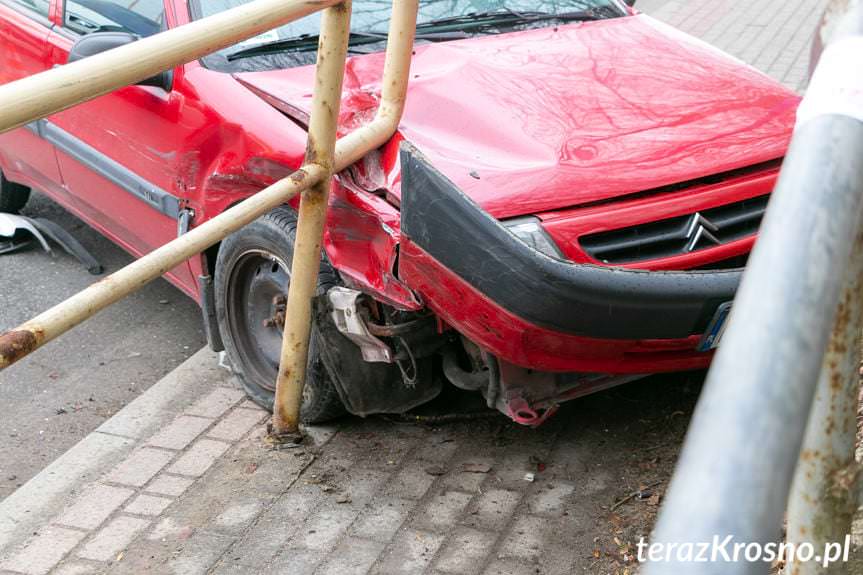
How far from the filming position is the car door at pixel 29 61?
14.7ft

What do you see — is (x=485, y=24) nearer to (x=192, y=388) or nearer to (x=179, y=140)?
(x=179, y=140)

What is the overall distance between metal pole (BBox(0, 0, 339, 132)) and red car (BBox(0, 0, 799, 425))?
0.51 metres

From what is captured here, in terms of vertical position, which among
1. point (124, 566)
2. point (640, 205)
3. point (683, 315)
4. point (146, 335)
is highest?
point (640, 205)

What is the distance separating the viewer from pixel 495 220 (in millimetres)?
2748

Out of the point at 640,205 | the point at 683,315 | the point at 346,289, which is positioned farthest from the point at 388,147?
the point at 683,315

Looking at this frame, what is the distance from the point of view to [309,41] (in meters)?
3.84

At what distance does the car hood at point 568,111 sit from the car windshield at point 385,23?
5.0 inches

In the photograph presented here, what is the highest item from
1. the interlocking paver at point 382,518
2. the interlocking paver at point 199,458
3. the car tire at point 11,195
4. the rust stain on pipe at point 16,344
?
the rust stain on pipe at point 16,344

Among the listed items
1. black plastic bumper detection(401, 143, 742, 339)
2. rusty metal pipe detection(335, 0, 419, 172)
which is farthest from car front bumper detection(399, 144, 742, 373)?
rusty metal pipe detection(335, 0, 419, 172)

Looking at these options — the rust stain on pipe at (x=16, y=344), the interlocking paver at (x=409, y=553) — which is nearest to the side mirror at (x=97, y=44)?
the rust stain on pipe at (x=16, y=344)

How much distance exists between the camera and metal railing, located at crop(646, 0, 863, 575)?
73 centimetres

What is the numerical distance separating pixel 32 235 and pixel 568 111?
346 centimetres

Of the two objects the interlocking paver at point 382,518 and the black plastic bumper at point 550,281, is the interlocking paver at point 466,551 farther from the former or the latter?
the black plastic bumper at point 550,281

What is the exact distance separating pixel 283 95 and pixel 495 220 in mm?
1081
